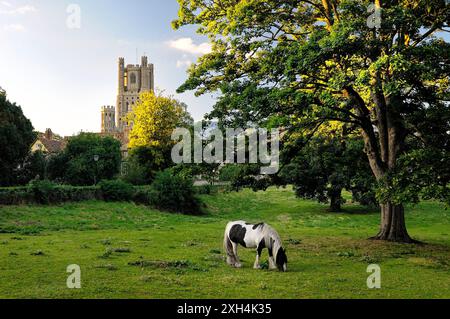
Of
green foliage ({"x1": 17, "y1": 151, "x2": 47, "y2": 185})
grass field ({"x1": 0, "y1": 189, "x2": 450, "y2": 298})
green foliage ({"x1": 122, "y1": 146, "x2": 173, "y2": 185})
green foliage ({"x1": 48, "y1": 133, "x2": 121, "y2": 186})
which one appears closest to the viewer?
grass field ({"x1": 0, "y1": 189, "x2": 450, "y2": 298})

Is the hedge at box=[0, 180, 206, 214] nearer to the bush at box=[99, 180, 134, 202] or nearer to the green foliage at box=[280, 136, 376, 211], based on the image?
the bush at box=[99, 180, 134, 202]

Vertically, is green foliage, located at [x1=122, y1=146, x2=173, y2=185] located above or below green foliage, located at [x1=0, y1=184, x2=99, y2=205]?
above

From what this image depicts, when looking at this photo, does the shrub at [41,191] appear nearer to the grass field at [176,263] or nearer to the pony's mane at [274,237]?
the grass field at [176,263]

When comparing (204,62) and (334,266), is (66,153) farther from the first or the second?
(334,266)

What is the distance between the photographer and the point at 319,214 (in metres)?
50.4

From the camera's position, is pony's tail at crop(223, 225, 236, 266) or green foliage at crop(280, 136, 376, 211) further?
green foliage at crop(280, 136, 376, 211)

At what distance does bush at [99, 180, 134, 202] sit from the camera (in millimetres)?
47000

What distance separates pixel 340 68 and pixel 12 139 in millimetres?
48880

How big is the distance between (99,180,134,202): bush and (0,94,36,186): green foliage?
A: 61.0 feet
